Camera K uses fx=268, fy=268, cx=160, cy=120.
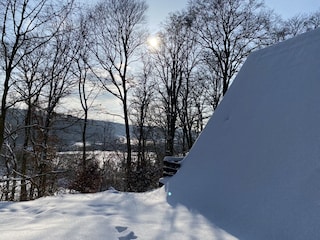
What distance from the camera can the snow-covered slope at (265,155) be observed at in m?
2.21

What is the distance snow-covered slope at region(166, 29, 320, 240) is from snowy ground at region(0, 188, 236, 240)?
0.25 m

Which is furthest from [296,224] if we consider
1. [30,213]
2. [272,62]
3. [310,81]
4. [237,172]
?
[30,213]

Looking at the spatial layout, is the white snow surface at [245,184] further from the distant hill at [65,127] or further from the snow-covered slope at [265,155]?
the distant hill at [65,127]

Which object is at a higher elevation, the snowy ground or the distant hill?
the distant hill

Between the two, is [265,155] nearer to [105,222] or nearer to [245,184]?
[245,184]

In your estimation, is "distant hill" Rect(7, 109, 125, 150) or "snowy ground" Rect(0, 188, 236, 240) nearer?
"snowy ground" Rect(0, 188, 236, 240)

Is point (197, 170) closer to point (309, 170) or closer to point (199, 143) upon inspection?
point (199, 143)

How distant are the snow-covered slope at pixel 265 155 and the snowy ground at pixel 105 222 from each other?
250mm

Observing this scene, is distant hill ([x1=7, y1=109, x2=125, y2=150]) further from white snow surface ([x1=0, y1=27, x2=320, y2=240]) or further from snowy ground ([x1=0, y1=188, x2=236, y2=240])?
white snow surface ([x1=0, y1=27, x2=320, y2=240])

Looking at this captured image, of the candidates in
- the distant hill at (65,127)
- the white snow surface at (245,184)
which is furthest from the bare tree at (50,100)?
the white snow surface at (245,184)

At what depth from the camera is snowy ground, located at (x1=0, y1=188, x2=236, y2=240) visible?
2.21m

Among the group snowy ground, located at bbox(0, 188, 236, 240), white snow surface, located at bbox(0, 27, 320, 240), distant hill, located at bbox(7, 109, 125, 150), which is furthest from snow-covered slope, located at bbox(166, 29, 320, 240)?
distant hill, located at bbox(7, 109, 125, 150)

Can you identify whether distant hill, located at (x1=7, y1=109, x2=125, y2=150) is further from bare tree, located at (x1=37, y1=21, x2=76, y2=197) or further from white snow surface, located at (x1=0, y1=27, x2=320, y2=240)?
white snow surface, located at (x1=0, y1=27, x2=320, y2=240)

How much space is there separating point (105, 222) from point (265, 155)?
176cm
